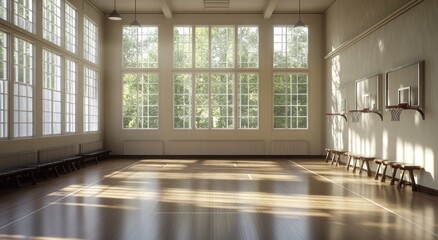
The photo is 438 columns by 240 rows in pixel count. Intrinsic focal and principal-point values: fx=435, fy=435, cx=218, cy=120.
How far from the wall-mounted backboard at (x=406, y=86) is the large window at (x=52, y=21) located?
8886 millimetres

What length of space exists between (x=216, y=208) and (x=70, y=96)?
855 centimetres

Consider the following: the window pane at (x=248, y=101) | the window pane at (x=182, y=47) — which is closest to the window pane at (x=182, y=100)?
the window pane at (x=182, y=47)

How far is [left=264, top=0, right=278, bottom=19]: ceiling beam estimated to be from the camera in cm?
1477

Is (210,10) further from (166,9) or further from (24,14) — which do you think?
(24,14)

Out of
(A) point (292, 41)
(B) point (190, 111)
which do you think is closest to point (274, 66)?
(A) point (292, 41)

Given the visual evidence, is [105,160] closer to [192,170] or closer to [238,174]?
[192,170]

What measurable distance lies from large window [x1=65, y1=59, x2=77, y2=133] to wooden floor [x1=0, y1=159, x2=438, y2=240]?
2.95m

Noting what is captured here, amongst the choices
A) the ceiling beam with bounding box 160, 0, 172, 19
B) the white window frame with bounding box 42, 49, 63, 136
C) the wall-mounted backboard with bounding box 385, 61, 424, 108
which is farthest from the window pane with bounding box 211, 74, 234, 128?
the wall-mounted backboard with bounding box 385, 61, 424, 108

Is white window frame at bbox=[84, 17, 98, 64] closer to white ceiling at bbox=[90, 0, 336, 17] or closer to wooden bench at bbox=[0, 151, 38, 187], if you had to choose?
white ceiling at bbox=[90, 0, 336, 17]

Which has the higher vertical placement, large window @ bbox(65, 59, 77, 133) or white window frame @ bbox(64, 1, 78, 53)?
white window frame @ bbox(64, 1, 78, 53)

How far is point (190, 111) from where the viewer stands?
17.1 metres

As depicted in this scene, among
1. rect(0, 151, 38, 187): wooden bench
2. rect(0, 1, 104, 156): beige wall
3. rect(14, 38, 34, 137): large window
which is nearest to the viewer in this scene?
rect(0, 151, 38, 187): wooden bench

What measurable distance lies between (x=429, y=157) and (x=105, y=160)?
36.6 feet

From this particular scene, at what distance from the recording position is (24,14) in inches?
417
